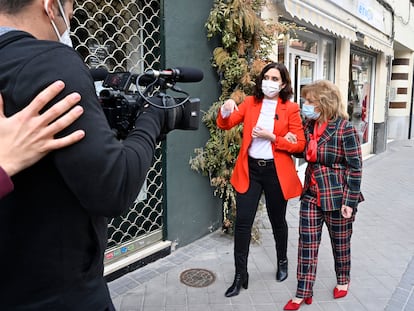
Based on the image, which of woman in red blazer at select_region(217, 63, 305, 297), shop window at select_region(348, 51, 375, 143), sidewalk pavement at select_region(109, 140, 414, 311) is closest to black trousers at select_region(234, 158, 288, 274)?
woman in red blazer at select_region(217, 63, 305, 297)

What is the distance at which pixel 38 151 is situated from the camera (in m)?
0.92

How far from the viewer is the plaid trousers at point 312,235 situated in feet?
9.87

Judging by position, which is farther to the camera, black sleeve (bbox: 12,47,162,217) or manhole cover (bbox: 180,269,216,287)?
manhole cover (bbox: 180,269,216,287)

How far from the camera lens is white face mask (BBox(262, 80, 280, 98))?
10.5 ft

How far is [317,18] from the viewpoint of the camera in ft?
17.9

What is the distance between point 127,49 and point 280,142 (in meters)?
1.66

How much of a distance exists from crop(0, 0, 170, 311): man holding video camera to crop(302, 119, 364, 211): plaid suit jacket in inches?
79.6

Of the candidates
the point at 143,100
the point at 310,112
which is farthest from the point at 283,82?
the point at 143,100

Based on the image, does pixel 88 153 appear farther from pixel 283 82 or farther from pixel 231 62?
pixel 231 62

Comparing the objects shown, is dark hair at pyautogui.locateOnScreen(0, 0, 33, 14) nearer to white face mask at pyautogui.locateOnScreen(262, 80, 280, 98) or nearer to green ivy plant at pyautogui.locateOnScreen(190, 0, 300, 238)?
white face mask at pyautogui.locateOnScreen(262, 80, 280, 98)

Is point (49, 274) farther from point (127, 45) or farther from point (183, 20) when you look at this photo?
point (183, 20)

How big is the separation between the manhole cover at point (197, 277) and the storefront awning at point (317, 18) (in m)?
3.18

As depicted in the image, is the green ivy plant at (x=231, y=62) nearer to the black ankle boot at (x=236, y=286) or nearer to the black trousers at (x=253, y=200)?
the black trousers at (x=253, y=200)

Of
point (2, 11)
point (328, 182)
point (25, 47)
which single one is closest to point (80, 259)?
point (25, 47)
